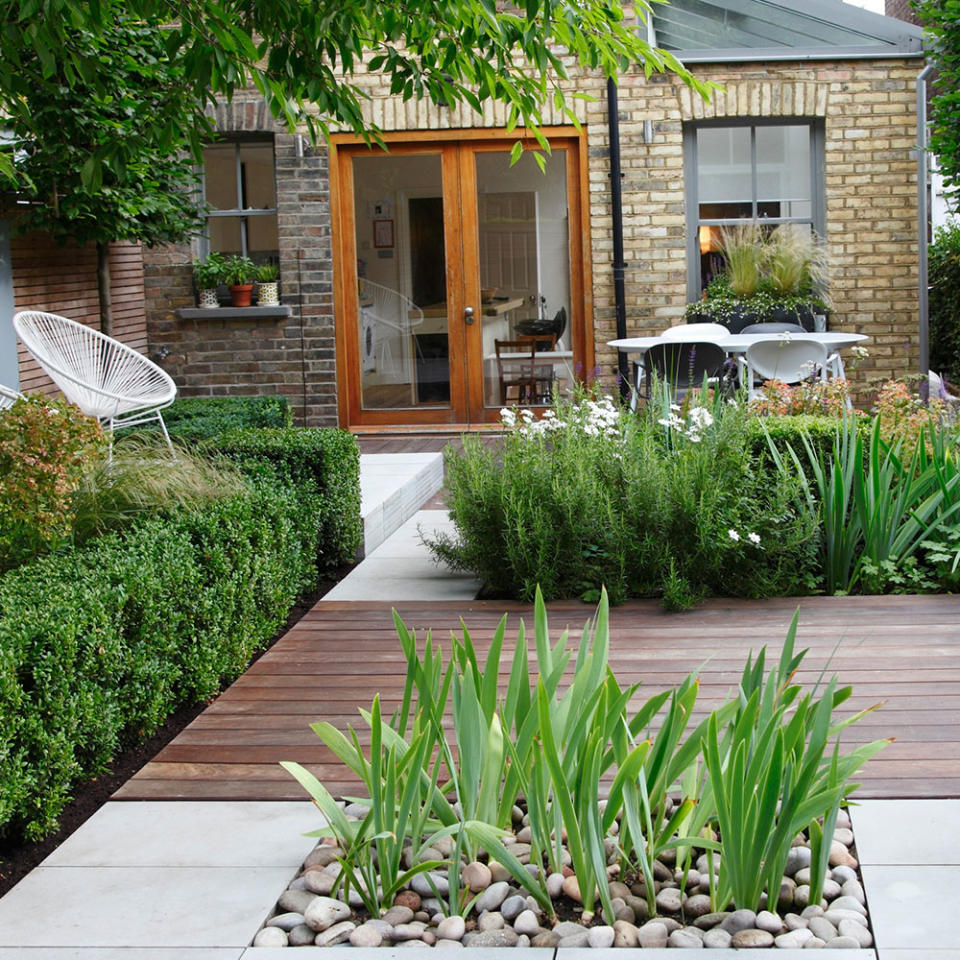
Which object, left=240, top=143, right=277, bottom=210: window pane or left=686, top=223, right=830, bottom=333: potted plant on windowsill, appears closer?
left=686, top=223, right=830, bottom=333: potted plant on windowsill

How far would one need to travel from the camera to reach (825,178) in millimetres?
10148

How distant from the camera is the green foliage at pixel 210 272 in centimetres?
1056

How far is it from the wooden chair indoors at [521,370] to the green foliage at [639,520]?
5.24 meters

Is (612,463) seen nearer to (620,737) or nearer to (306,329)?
(620,737)

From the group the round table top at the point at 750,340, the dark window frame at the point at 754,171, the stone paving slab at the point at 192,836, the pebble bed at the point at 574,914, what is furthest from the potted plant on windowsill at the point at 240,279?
the pebble bed at the point at 574,914

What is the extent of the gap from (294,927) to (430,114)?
339 inches

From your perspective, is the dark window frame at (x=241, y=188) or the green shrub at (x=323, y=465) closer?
the green shrub at (x=323, y=465)

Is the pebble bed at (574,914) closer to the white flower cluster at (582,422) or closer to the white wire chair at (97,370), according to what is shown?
the white flower cluster at (582,422)

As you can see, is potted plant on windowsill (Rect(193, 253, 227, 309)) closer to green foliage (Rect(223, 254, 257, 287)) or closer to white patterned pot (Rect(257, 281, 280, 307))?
green foliage (Rect(223, 254, 257, 287))

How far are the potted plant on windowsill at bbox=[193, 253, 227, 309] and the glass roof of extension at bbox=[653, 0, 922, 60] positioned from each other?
12.8 ft

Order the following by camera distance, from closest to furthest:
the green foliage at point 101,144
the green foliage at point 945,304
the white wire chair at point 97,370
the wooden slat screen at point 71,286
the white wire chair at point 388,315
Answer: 1. the white wire chair at point 97,370
2. the green foliage at point 101,144
3. the wooden slat screen at point 71,286
4. the green foliage at point 945,304
5. the white wire chair at point 388,315

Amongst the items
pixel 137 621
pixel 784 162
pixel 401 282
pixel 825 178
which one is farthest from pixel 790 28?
→ pixel 137 621

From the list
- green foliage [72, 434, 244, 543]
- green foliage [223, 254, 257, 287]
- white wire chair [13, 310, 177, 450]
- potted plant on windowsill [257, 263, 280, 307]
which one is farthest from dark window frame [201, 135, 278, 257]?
green foliage [72, 434, 244, 543]

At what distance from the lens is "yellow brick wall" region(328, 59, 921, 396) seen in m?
10.0
